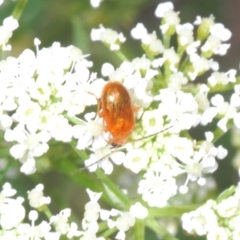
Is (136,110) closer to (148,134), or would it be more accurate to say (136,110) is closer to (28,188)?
(148,134)

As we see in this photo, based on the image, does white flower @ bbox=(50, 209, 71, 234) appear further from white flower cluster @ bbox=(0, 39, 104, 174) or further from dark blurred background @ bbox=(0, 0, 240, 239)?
dark blurred background @ bbox=(0, 0, 240, 239)

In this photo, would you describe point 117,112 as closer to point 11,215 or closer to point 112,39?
point 112,39

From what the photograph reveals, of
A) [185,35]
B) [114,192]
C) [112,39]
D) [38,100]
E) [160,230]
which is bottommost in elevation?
[160,230]

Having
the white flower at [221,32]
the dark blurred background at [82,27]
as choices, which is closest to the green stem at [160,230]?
the dark blurred background at [82,27]

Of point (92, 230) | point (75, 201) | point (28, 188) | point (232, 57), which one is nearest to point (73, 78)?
point (92, 230)

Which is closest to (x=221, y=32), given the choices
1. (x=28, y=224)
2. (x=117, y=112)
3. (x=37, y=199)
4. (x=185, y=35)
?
(x=185, y=35)

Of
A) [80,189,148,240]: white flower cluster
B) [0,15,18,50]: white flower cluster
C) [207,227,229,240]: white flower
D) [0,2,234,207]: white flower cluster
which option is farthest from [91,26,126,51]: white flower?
[207,227,229,240]: white flower

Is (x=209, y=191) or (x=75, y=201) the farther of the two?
(x=75, y=201)

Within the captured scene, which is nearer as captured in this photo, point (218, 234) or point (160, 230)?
point (218, 234)
